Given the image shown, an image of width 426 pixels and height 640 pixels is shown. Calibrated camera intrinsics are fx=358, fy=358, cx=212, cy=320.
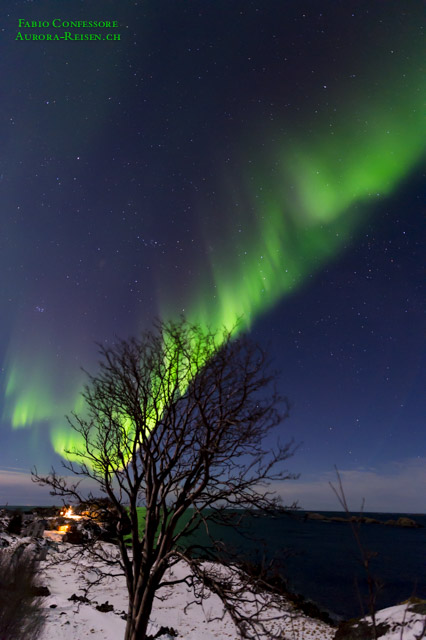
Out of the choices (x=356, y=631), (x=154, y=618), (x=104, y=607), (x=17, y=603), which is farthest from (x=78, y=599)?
(x=356, y=631)

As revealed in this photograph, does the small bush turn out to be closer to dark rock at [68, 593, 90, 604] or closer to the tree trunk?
the tree trunk

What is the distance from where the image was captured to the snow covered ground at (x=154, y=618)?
13.5 m

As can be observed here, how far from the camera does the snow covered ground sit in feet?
44.1

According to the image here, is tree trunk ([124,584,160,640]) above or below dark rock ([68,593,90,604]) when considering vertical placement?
above

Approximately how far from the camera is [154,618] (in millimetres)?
18000

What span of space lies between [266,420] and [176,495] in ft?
10.4

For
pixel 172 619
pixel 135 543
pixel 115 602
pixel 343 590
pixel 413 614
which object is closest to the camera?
pixel 135 543

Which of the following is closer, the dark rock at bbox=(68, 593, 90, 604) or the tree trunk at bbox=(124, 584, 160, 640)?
the tree trunk at bbox=(124, 584, 160, 640)

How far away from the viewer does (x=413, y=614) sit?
44.7ft

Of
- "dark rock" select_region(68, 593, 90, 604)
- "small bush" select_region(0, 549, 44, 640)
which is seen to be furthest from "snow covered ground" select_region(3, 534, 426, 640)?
"small bush" select_region(0, 549, 44, 640)

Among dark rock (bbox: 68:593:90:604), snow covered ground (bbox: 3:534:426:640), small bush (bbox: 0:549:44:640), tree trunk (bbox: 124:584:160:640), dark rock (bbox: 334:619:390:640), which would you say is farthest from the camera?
dark rock (bbox: 68:593:90:604)

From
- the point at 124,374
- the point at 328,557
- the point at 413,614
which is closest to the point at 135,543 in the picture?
the point at 124,374

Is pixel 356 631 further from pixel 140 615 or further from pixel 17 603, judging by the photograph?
pixel 17 603

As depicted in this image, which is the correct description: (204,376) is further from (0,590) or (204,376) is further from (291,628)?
(291,628)
